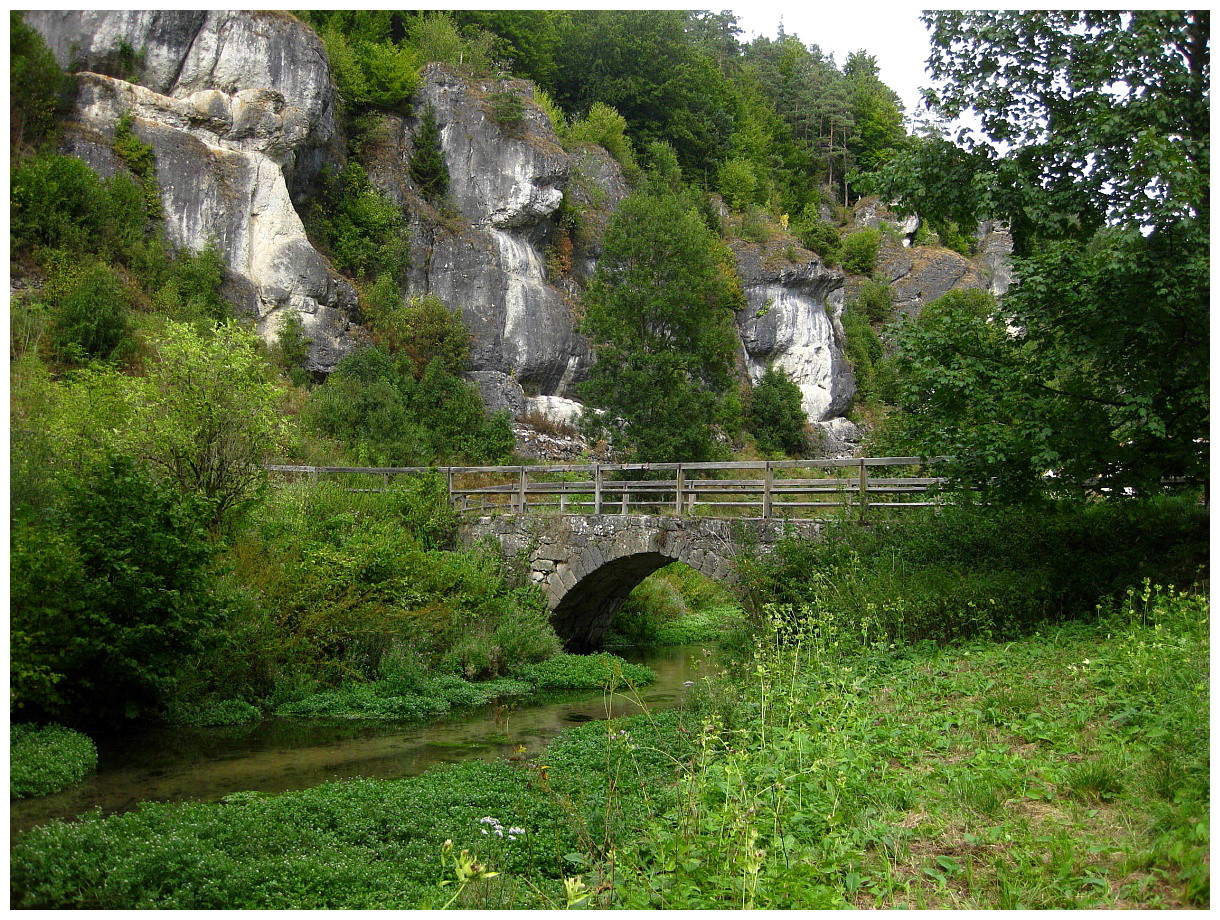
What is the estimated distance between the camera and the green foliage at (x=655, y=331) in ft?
87.6

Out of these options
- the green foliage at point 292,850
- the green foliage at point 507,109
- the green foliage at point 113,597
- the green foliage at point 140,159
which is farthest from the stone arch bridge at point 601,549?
the green foliage at point 507,109

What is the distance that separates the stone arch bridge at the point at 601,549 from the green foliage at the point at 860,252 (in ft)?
123

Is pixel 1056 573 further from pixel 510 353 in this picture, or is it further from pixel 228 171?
pixel 228 171

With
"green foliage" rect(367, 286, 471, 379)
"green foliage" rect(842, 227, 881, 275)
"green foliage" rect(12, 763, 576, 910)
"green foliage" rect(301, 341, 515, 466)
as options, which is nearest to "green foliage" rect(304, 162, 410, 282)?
"green foliage" rect(367, 286, 471, 379)

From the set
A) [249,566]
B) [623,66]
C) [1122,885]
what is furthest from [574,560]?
[623,66]

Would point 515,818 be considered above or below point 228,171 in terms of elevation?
below

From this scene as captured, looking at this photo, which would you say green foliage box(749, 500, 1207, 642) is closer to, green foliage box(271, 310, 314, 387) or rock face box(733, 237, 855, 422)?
green foliage box(271, 310, 314, 387)

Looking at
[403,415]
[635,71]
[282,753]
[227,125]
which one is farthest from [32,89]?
[635,71]

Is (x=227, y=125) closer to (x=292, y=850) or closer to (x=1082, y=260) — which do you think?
(x=1082, y=260)

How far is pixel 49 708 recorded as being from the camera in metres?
9.91

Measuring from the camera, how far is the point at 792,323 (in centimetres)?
4450

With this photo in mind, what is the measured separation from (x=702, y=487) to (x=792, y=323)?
95.0ft

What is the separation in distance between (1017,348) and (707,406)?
16.8 metres

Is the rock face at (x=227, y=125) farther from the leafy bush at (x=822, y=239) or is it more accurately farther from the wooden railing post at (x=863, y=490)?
the leafy bush at (x=822, y=239)
